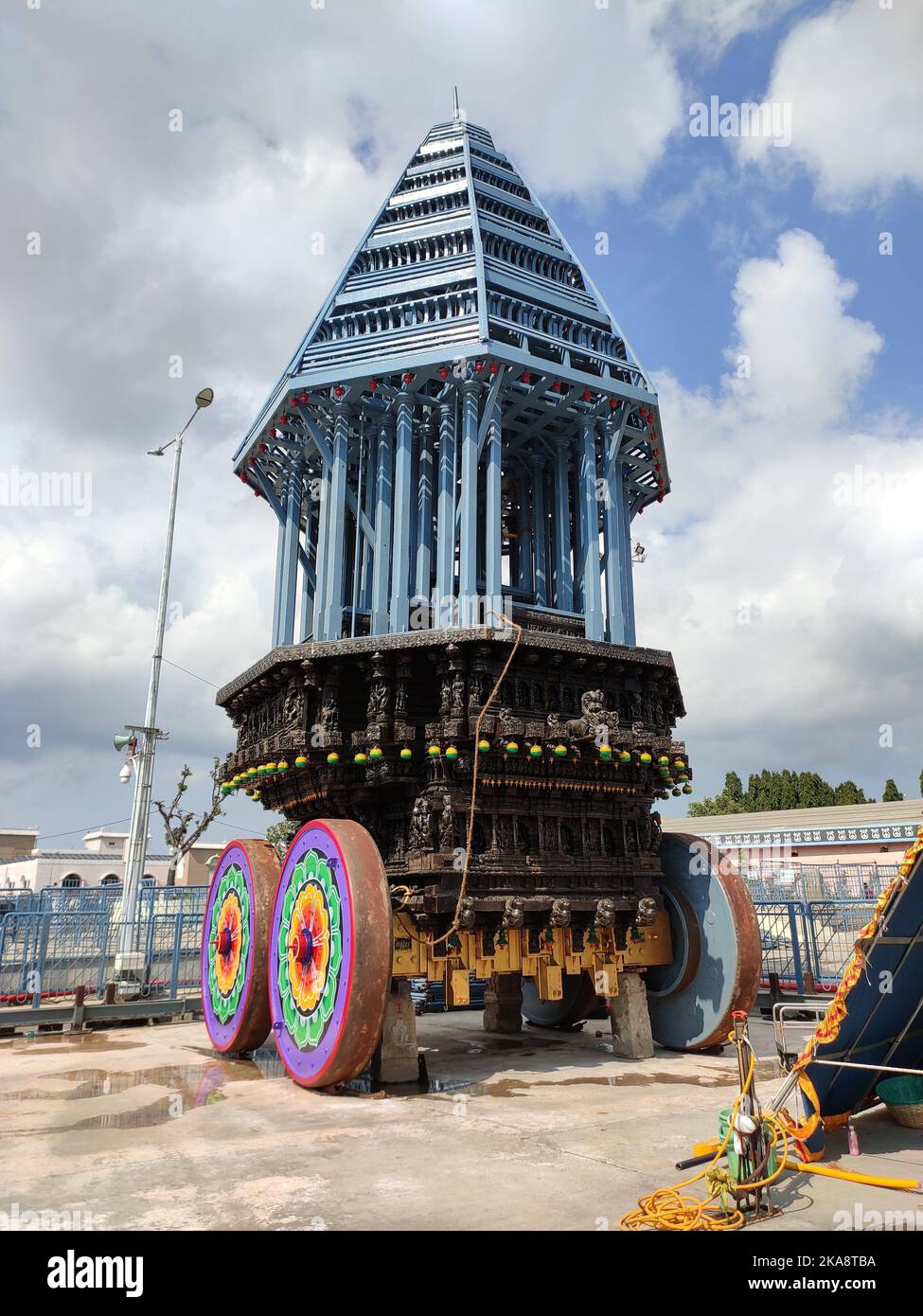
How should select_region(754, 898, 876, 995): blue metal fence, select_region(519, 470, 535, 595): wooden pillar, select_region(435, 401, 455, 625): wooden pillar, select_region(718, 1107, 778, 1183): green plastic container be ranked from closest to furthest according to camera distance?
select_region(718, 1107, 778, 1183): green plastic container, select_region(435, 401, 455, 625): wooden pillar, select_region(519, 470, 535, 595): wooden pillar, select_region(754, 898, 876, 995): blue metal fence

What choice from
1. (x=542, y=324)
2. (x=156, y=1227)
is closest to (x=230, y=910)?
(x=156, y=1227)

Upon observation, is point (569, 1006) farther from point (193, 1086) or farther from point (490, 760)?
point (193, 1086)

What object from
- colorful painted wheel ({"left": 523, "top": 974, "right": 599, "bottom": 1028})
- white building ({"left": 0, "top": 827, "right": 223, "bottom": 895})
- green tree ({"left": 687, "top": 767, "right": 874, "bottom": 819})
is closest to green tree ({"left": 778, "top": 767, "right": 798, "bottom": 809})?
green tree ({"left": 687, "top": 767, "right": 874, "bottom": 819})

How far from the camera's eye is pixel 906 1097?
8750 millimetres

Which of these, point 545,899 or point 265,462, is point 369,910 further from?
point 265,462

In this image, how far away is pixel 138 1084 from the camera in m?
12.0

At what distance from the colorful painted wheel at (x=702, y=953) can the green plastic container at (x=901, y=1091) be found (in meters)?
5.20

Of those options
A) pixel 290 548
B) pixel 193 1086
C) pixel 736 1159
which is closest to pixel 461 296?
pixel 290 548

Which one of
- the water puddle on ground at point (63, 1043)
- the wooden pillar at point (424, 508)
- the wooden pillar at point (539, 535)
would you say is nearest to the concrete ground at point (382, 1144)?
the water puddle on ground at point (63, 1043)

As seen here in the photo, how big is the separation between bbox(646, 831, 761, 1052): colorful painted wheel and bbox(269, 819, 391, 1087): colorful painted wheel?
6.13m

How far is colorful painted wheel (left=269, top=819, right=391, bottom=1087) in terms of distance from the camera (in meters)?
10.8

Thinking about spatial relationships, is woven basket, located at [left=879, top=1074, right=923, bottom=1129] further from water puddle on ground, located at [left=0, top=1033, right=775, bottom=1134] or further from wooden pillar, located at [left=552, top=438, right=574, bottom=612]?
wooden pillar, located at [left=552, top=438, right=574, bottom=612]

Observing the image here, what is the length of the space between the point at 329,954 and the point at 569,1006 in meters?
8.27
